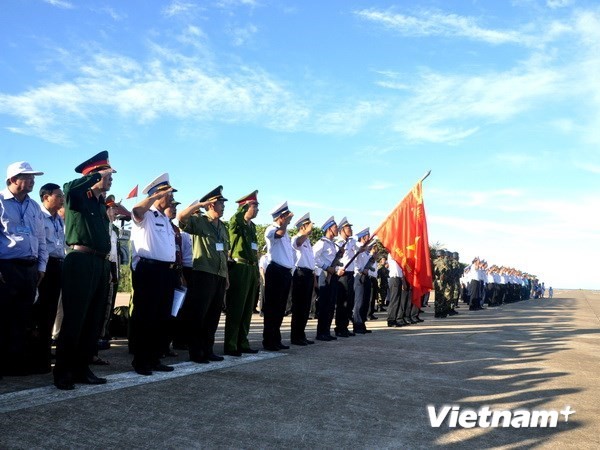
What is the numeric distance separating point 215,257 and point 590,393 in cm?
443

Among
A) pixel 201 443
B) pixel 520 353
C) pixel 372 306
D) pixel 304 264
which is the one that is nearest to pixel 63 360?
pixel 201 443

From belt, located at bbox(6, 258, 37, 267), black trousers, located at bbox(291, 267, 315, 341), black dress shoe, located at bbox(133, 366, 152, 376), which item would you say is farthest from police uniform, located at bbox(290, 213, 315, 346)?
belt, located at bbox(6, 258, 37, 267)

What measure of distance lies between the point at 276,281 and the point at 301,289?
888 millimetres

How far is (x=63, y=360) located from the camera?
4.87 metres

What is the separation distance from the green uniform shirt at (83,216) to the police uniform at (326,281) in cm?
515

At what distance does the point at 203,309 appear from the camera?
21.6ft

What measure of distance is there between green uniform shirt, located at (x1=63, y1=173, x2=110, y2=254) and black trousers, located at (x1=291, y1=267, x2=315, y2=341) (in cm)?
407

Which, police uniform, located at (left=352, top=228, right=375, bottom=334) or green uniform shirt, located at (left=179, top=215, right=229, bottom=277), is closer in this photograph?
green uniform shirt, located at (left=179, top=215, right=229, bottom=277)

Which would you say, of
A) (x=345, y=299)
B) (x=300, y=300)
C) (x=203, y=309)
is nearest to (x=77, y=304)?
(x=203, y=309)

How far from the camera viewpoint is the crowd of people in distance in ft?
16.6

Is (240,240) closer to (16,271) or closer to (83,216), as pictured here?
(83,216)

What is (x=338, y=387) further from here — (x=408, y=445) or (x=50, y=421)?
(x=50, y=421)

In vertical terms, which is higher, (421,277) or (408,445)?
(421,277)

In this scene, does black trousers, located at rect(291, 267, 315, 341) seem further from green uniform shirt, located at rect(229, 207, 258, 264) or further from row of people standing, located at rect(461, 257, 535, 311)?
row of people standing, located at rect(461, 257, 535, 311)
